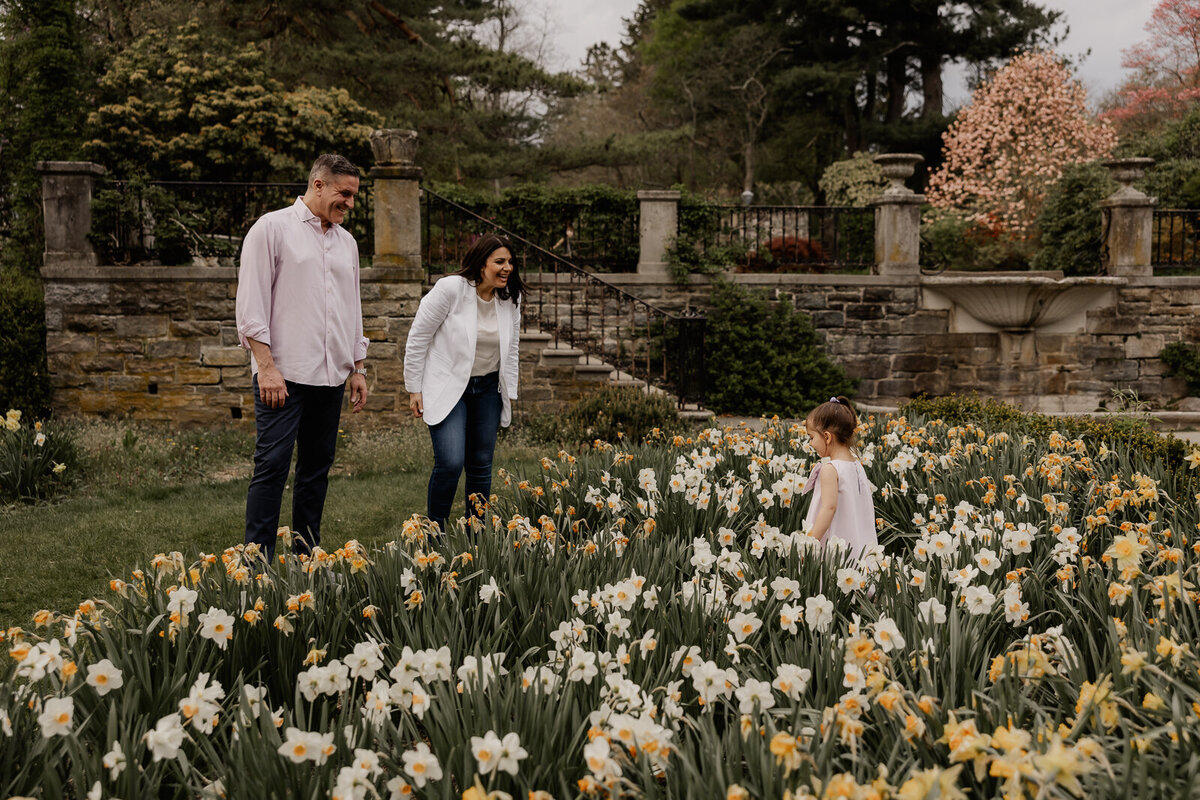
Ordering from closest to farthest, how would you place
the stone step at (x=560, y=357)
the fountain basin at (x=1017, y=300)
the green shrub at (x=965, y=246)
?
1. the stone step at (x=560, y=357)
2. the fountain basin at (x=1017, y=300)
3. the green shrub at (x=965, y=246)

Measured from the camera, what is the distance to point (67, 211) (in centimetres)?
848

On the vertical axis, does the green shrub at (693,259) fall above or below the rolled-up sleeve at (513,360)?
above

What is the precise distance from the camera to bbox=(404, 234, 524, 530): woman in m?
4.13

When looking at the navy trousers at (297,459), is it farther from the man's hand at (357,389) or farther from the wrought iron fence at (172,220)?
the wrought iron fence at (172,220)

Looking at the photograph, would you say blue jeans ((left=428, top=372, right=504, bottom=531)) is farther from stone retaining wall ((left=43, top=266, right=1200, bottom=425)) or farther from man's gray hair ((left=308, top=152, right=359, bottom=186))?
stone retaining wall ((left=43, top=266, right=1200, bottom=425))

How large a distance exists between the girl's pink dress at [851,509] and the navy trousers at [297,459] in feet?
6.69

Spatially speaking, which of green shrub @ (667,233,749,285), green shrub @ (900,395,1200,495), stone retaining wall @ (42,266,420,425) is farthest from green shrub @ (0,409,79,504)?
green shrub @ (667,233,749,285)

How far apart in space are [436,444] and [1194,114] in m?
16.1

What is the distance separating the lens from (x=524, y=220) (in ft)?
35.1

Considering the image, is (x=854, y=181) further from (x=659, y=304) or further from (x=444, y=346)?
(x=444, y=346)

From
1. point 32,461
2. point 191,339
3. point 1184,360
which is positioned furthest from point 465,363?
point 1184,360

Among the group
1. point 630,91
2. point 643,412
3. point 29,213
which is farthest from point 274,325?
point 630,91

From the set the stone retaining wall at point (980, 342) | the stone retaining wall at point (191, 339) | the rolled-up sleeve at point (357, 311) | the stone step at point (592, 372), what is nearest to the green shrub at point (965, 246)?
the stone retaining wall at point (980, 342)

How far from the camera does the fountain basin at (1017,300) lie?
33.3 feet
